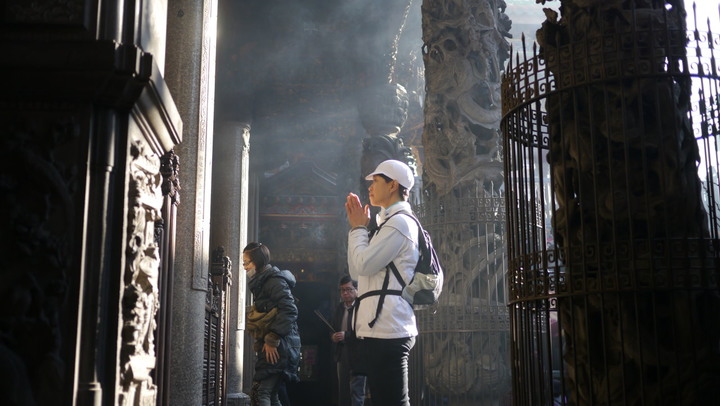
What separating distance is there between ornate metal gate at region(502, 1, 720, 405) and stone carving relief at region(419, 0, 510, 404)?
3.59 meters

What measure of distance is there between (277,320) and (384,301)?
3.18 meters

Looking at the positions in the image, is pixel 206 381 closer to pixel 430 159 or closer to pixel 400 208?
pixel 400 208

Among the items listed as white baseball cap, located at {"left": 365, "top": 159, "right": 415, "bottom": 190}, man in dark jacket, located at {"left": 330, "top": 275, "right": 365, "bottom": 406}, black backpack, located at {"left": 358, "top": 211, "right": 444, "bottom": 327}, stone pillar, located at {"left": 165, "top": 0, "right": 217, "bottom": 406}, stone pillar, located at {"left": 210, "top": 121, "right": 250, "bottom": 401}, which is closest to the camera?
black backpack, located at {"left": 358, "top": 211, "right": 444, "bottom": 327}

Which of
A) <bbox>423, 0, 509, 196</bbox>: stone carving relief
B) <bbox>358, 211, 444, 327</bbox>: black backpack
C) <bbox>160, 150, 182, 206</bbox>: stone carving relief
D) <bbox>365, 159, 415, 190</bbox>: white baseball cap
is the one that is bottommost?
<bbox>358, 211, 444, 327</bbox>: black backpack

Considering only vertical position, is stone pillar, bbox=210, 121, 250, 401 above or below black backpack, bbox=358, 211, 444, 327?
above

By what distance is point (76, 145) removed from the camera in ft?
6.89

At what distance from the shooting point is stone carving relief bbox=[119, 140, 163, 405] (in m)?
2.19

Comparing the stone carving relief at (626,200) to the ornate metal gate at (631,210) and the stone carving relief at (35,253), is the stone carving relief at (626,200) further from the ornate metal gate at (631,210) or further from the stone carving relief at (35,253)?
the stone carving relief at (35,253)

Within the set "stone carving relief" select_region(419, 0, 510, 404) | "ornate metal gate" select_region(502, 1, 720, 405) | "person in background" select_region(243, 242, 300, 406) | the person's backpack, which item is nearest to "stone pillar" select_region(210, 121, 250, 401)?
"person in background" select_region(243, 242, 300, 406)

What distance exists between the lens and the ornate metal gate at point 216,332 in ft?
21.1

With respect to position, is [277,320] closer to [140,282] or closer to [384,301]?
[384,301]

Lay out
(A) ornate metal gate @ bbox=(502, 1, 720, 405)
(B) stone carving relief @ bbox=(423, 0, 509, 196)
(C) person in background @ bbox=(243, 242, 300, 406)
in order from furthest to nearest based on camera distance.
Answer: (B) stone carving relief @ bbox=(423, 0, 509, 196)
(C) person in background @ bbox=(243, 242, 300, 406)
(A) ornate metal gate @ bbox=(502, 1, 720, 405)

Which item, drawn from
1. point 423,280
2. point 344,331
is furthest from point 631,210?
point 344,331

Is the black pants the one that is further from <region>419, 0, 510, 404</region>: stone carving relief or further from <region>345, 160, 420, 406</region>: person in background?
<region>419, 0, 510, 404</region>: stone carving relief
